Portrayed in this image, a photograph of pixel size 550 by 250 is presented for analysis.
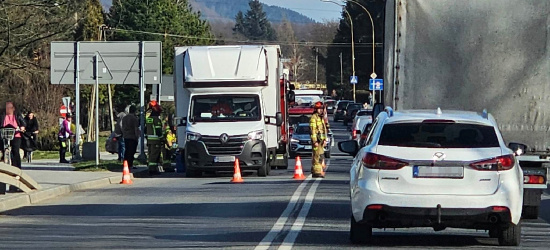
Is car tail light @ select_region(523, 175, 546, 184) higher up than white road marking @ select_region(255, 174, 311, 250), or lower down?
higher up

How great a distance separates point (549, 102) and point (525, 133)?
1.72ft

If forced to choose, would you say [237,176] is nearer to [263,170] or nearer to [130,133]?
[263,170]

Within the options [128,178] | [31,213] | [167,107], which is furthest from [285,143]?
[167,107]

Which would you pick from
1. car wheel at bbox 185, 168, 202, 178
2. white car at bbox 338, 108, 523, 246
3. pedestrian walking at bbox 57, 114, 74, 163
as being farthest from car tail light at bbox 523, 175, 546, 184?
pedestrian walking at bbox 57, 114, 74, 163

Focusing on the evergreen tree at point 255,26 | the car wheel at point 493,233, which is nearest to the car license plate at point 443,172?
the car wheel at point 493,233

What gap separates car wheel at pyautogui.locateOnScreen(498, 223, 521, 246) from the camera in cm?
1173

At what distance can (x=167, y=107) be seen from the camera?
71.7 m

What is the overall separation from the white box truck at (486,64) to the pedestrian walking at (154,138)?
12927 millimetres

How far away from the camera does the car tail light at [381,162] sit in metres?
11.2

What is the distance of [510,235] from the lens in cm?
1180

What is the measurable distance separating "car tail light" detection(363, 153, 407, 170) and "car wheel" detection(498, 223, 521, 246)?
1480 mm

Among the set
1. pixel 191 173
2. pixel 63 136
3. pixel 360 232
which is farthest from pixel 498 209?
pixel 63 136

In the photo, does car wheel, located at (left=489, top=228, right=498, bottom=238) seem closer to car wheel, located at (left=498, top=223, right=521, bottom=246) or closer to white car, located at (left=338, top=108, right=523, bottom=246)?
car wheel, located at (left=498, top=223, right=521, bottom=246)

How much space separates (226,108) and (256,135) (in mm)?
1111
